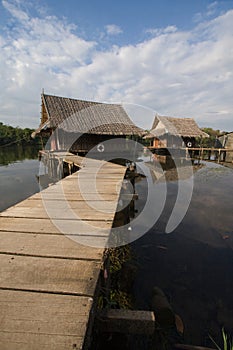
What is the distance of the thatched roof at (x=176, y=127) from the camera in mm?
22411

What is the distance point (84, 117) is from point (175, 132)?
11.5m

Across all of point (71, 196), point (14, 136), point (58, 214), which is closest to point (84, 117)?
point (71, 196)

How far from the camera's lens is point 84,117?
16312mm

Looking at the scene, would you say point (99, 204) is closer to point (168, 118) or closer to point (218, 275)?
point (218, 275)

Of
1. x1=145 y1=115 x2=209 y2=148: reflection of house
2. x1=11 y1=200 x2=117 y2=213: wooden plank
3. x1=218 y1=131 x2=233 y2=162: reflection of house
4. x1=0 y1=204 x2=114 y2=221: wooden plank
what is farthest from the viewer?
x1=218 y1=131 x2=233 y2=162: reflection of house

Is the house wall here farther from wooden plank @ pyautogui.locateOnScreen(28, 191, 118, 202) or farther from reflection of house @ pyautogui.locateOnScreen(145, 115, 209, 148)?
wooden plank @ pyautogui.locateOnScreen(28, 191, 118, 202)

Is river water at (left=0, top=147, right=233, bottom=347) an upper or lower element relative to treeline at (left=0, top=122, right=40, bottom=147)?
lower

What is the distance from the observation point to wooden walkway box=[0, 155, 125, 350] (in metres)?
1.04

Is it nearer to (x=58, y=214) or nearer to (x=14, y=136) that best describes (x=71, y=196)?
(x=58, y=214)

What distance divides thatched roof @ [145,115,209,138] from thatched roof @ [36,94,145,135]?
585 cm

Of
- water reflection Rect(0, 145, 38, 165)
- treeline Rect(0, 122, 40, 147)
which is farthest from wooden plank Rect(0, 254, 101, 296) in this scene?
treeline Rect(0, 122, 40, 147)

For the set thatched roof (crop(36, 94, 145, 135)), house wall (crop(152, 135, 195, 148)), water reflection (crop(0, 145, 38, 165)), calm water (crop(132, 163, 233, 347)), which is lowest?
calm water (crop(132, 163, 233, 347))

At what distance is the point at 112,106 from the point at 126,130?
4803mm

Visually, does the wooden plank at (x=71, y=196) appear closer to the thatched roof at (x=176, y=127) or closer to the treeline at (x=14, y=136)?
the thatched roof at (x=176, y=127)
